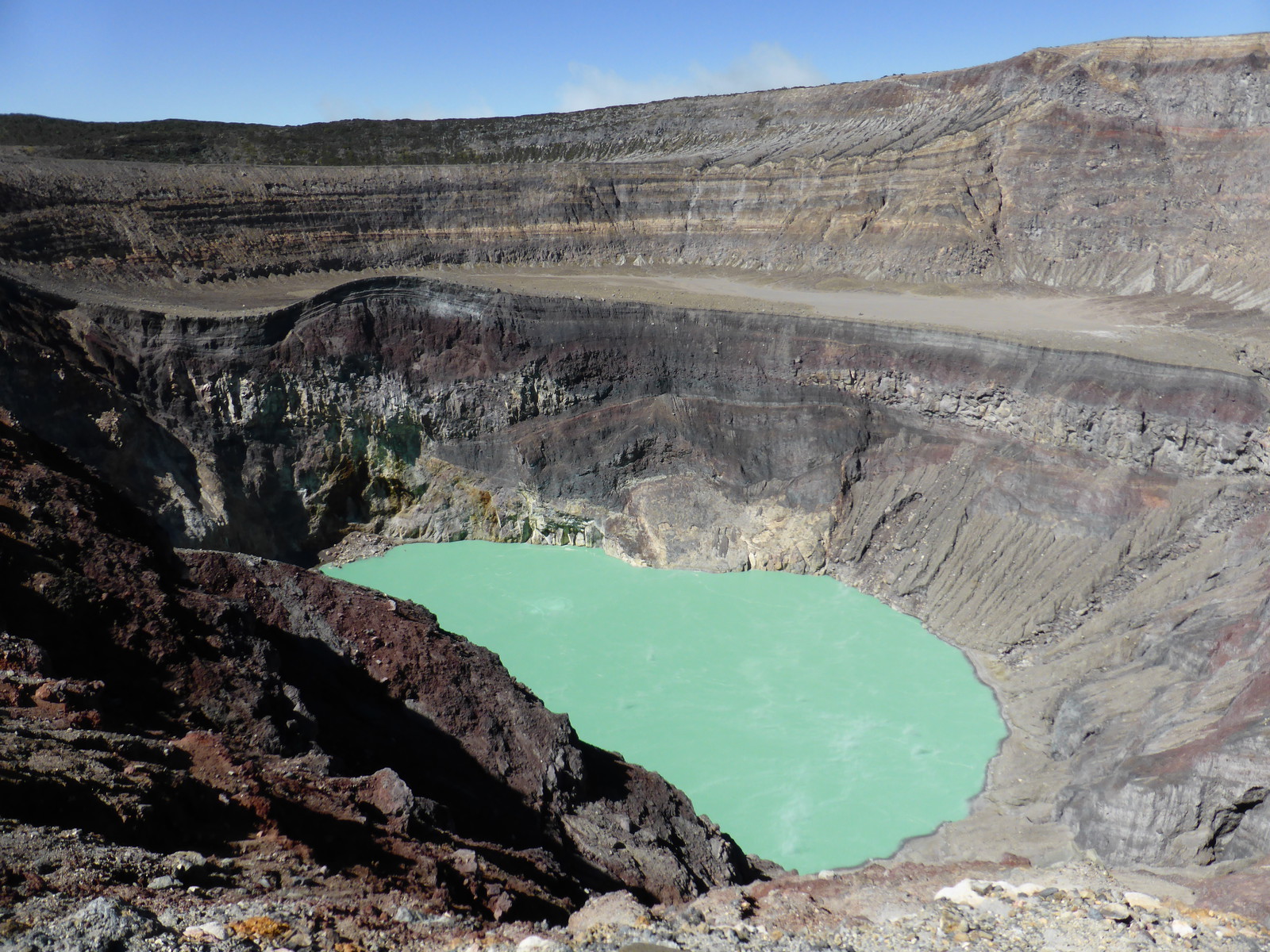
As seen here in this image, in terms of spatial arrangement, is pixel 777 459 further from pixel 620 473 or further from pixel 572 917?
pixel 572 917

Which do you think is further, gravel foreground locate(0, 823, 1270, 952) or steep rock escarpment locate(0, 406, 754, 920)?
steep rock escarpment locate(0, 406, 754, 920)

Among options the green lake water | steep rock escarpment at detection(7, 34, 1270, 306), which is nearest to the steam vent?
steep rock escarpment at detection(7, 34, 1270, 306)

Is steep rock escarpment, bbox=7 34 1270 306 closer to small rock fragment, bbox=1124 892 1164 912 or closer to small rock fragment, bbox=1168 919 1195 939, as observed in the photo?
small rock fragment, bbox=1124 892 1164 912

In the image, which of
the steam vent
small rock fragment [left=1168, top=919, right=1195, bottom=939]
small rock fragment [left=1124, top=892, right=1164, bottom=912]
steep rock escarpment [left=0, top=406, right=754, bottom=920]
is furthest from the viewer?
small rock fragment [left=1124, top=892, right=1164, bottom=912]

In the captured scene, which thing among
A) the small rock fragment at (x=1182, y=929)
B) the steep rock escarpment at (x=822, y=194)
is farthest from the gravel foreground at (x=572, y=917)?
the steep rock escarpment at (x=822, y=194)

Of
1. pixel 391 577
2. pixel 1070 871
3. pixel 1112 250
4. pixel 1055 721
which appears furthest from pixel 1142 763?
pixel 1112 250

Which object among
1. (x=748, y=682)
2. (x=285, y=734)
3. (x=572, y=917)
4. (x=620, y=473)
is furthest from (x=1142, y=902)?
(x=620, y=473)

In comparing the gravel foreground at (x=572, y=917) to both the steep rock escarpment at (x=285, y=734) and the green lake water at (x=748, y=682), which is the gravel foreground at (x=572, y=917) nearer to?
the steep rock escarpment at (x=285, y=734)
